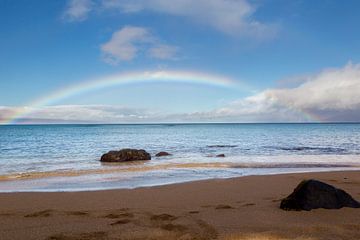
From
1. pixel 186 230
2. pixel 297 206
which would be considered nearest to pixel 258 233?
pixel 186 230

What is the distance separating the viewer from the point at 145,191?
11.6 m

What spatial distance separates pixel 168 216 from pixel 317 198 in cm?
337

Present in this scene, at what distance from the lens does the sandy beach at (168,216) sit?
6.36 metres

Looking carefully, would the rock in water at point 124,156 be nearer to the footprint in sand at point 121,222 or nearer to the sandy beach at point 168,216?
the sandy beach at point 168,216

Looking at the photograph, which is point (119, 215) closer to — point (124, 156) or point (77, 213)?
point (77, 213)

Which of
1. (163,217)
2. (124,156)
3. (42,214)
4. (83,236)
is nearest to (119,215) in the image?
(163,217)

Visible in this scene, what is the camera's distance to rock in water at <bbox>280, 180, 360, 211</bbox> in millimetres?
7848

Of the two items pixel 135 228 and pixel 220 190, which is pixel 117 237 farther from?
pixel 220 190

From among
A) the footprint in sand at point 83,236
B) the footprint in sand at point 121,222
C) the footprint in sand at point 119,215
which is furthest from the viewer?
the footprint in sand at point 119,215

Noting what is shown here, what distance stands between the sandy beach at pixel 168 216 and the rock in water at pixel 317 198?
0.63 ft

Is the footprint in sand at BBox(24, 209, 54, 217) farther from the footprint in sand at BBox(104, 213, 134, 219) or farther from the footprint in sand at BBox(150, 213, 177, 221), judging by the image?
the footprint in sand at BBox(150, 213, 177, 221)

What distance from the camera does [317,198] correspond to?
7883 millimetres

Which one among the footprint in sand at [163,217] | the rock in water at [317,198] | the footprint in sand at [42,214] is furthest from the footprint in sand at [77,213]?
the rock in water at [317,198]

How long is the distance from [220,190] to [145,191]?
2499 millimetres
